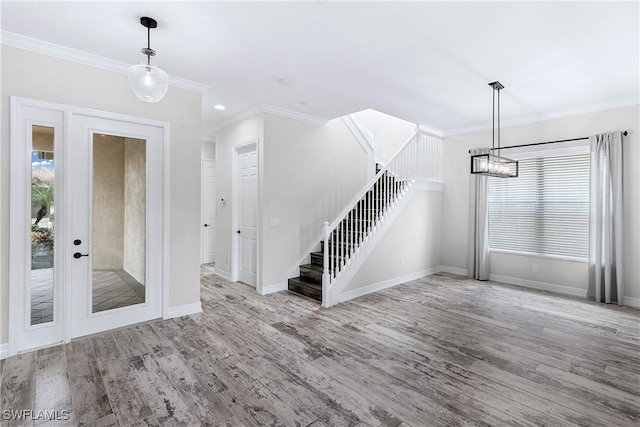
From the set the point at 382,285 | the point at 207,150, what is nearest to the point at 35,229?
the point at 207,150

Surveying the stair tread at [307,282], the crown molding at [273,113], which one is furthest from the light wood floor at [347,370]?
the crown molding at [273,113]

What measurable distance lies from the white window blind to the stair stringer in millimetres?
1742

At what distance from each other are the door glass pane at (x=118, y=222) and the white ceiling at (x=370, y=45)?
0.99 m

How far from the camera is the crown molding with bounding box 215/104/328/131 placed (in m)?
4.73

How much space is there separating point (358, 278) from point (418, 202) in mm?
2114

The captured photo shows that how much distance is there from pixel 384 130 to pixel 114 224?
221 inches

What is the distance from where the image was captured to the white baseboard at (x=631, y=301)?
4422mm

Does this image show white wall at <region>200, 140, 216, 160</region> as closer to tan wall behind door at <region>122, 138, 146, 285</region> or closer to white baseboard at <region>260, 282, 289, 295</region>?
tan wall behind door at <region>122, 138, 146, 285</region>

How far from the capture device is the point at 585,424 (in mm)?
2061

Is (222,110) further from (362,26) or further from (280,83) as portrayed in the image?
(362,26)

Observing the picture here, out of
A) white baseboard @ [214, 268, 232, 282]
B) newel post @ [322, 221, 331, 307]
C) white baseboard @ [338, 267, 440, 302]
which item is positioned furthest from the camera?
white baseboard @ [214, 268, 232, 282]

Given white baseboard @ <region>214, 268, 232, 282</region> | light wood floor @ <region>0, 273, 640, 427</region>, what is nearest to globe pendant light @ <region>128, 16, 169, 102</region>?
light wood floor @ <region>0, 273, 640, 427</region>

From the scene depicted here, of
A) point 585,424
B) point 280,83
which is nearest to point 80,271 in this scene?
point 280,83

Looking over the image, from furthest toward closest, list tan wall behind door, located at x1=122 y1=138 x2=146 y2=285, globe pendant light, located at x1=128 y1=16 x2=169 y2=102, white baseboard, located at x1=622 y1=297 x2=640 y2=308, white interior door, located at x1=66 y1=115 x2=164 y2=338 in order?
1. white baseboard, located at x1=622 y1=297 x2=640 y2=308
2. tan wall behind door, located at x1=122 y1=138 x2=146 y2=285
3. white interior door, located at x1=66 y1=115 x2=164 y2=338
4. globe pendant light, located at x1=128 y1=16 x2=169 y2=102
